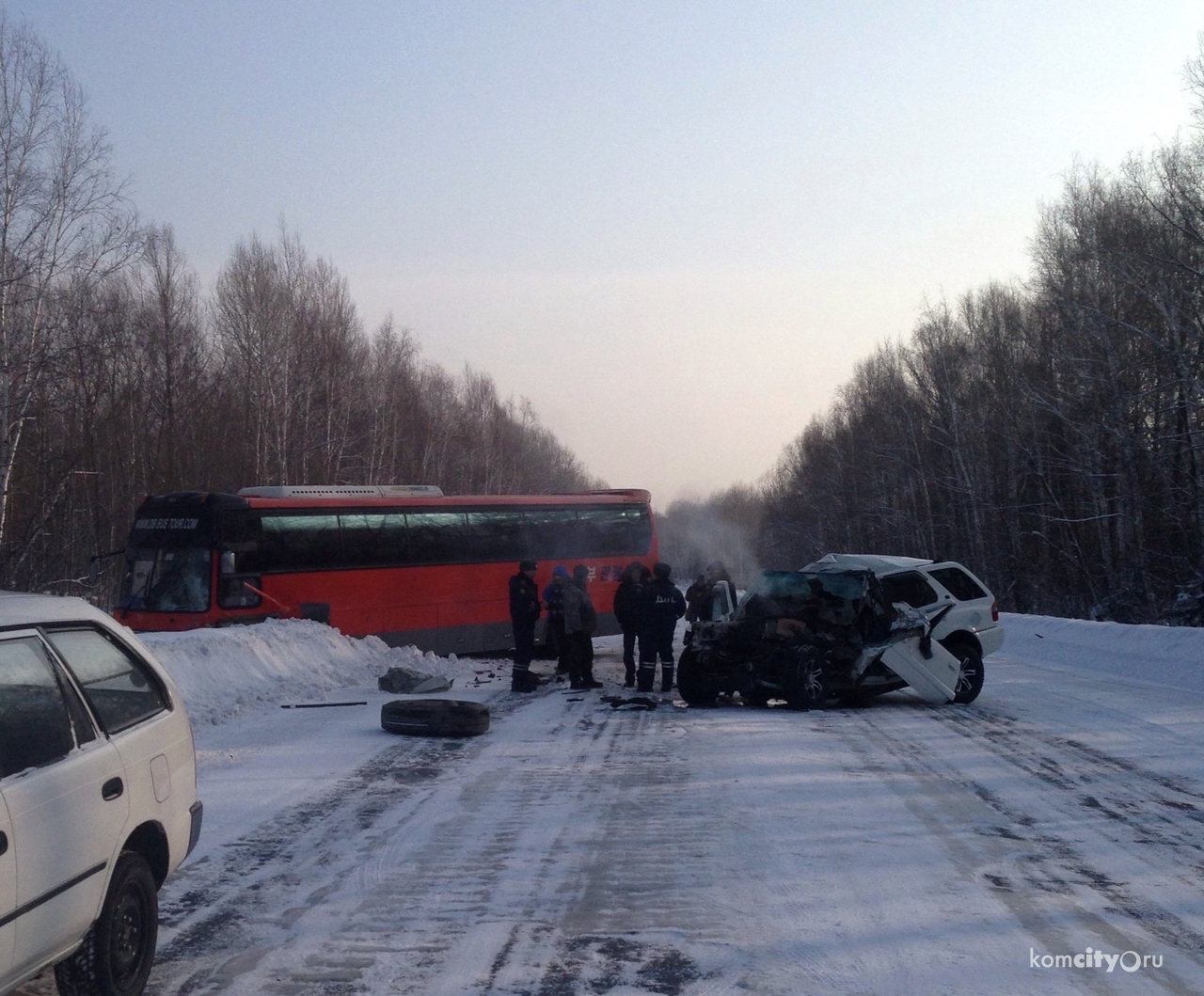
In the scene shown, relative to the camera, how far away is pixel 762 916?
534 centimetres

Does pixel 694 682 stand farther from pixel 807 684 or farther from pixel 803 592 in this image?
pixel 803 592

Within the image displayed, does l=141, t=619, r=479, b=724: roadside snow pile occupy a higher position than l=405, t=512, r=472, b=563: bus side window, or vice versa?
l=405, t=512, r=472, b=563: bus side window

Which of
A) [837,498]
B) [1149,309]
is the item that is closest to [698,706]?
[1149,309]

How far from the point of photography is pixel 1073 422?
36.2 m

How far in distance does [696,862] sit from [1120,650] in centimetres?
1505

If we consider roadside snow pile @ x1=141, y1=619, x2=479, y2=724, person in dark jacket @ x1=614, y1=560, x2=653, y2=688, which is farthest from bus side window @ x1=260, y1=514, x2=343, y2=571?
person in dark jacket @ x1=614, y1=560, x2=653, y2=688

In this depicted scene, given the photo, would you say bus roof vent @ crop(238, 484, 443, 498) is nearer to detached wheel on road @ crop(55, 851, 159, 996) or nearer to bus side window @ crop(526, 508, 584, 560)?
bus side window @ crop(526, 508, 584, 560)

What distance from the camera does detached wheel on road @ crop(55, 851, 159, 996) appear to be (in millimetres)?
4082

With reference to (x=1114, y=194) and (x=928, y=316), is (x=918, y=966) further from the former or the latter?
(x=928, y=316)

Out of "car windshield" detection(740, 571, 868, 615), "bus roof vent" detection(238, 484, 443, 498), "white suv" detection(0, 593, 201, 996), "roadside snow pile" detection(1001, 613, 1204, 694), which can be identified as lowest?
"roadside snow pile" detection(1001, 613, 1204, 694)

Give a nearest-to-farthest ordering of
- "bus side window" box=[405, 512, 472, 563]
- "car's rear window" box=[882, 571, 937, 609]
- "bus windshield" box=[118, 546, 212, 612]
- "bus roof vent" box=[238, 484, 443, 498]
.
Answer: "car's rear window" box=[882, 571, 937, 609]
"bus windshield" box=[118, 546, 212, 612]
"bus roof vent" box=[238, 484, 443, 498]
"bus side window" box=[405, 512, 472, 563]

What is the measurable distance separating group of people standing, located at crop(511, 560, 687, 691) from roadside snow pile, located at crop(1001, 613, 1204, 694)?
725 centimetres

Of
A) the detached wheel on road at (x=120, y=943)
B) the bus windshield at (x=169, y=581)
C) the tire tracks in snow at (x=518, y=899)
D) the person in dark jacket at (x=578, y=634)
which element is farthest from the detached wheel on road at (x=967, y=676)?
the bus windshield at (x=169, y=581)

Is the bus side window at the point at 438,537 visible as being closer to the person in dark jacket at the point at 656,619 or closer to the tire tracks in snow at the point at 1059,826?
the person in dark jacket at the point at 656,619
